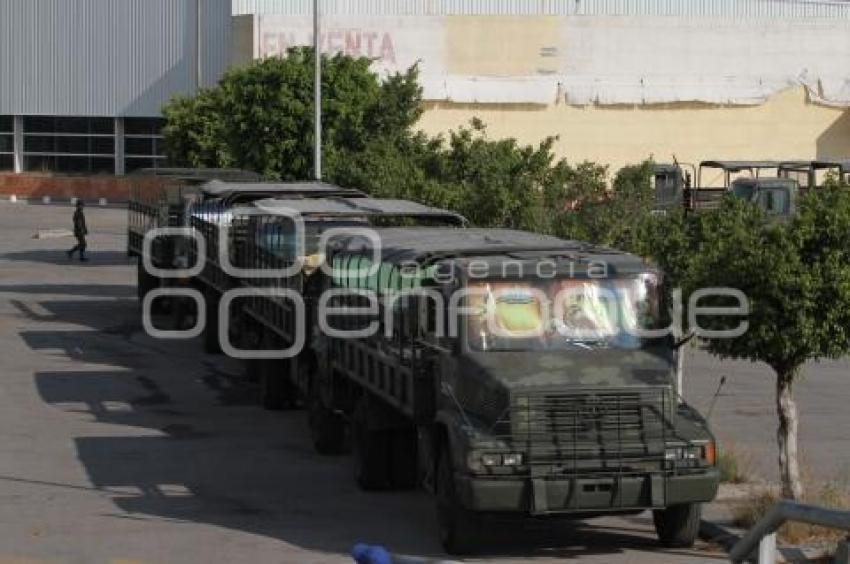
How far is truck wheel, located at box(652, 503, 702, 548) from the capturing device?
1402cm

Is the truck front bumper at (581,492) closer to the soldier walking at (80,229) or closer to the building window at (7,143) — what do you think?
the soldier walking at (80,229)

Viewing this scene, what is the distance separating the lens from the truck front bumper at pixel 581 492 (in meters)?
13.2

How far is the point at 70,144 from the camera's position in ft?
253

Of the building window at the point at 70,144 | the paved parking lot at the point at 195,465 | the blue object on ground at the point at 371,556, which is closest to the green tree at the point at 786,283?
the paved parking lot at the point at 195,465

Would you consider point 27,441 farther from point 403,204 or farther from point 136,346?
point 136,346

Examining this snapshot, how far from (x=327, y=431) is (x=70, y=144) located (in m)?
Answer: 60.8

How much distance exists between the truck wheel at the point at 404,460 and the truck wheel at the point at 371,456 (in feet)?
0.22

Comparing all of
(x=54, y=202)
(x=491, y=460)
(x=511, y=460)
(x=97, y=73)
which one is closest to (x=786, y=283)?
(x=511, y=460)

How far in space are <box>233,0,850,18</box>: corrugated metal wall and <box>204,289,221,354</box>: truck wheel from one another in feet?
126

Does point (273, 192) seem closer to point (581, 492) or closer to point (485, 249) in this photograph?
point (485, 249)

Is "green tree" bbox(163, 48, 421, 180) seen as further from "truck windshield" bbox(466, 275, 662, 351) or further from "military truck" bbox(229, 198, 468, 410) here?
"truck windshield" bbox(466, 275, 662, 351)

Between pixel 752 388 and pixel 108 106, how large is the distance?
54065mm

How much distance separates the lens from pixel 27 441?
19.4 m

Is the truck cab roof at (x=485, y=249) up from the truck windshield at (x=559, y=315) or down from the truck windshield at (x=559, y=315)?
up
